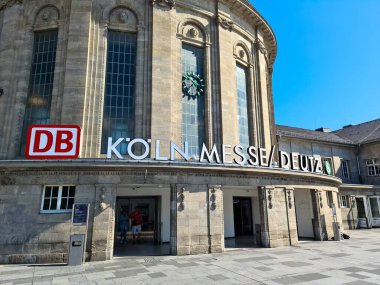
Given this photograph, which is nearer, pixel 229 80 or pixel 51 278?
pixel 51 278

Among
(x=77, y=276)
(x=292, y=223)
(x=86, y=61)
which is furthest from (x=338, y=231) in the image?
(x=86, y=61)

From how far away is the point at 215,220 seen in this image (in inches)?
620

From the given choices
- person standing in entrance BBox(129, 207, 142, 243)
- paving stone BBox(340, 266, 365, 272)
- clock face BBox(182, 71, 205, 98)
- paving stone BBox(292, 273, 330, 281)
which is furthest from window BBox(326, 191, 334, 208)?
person standing in entrance BBox(129, 207, 142, 243)

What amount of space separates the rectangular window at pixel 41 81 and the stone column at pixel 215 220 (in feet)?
38.2

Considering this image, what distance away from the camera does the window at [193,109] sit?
68.4 feet

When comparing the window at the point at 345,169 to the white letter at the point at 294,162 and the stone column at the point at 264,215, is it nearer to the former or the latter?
the white letter at the point at 294,162

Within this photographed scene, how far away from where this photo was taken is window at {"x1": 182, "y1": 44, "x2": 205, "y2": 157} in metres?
20.8

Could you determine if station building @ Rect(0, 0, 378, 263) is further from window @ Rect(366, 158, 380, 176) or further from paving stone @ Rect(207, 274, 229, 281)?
window @ Rect(366, 158, 380, 176)

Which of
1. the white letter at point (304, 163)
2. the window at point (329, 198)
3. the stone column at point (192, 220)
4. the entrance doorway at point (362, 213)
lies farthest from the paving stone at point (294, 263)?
the entrance doorway at point (362, 213)

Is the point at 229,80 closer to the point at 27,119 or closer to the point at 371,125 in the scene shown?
the point at 27,119

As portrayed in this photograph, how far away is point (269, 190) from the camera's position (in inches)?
705

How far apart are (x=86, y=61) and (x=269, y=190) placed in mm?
14354

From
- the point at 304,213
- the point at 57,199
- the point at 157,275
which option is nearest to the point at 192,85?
the point at 57,199

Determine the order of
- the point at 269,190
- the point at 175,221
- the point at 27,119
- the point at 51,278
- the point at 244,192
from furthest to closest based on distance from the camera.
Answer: the point at 244,192, the point at 27,119, the point at 269,190, the point at 175,221, the point at 51,278
